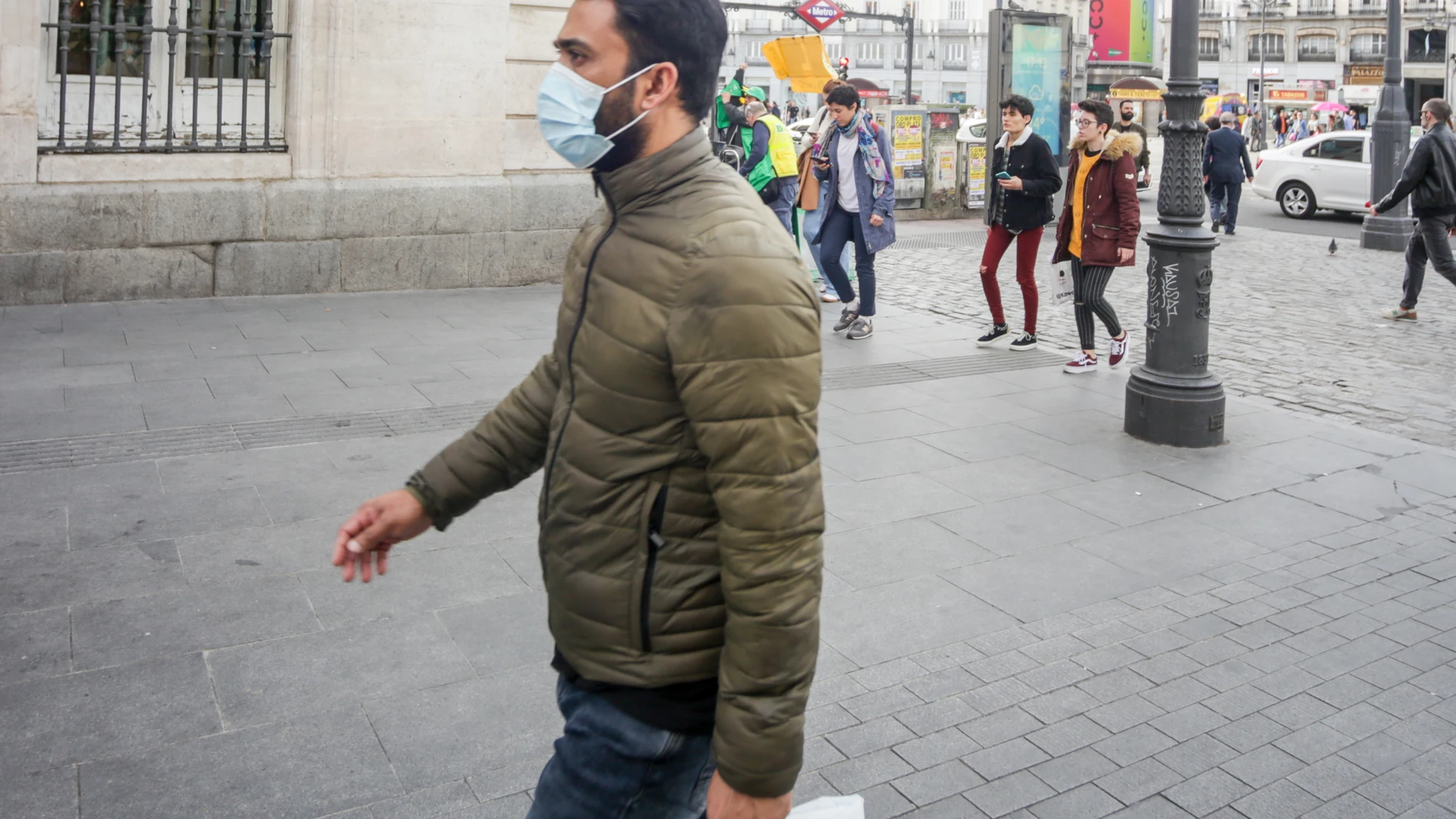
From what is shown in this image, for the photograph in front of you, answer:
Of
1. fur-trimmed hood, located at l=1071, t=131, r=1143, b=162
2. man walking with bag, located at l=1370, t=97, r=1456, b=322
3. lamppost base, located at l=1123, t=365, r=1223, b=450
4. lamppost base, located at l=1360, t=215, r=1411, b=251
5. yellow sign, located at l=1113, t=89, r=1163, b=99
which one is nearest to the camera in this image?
lamppost base, located at l=1123, t=365, r=1223, b=450

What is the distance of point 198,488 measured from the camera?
19.1 feet

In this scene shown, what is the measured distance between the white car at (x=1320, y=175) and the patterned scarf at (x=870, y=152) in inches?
568

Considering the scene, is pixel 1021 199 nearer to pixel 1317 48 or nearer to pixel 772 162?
pixel 772 162

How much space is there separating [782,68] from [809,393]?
15906mm

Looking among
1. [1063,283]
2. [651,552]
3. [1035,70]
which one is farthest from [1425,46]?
[651,552]

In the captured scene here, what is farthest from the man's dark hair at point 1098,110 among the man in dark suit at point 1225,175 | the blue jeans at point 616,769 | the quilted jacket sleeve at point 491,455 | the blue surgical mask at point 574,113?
the man in dark suit at point 1225,175

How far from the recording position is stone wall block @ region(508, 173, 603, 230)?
11695mm

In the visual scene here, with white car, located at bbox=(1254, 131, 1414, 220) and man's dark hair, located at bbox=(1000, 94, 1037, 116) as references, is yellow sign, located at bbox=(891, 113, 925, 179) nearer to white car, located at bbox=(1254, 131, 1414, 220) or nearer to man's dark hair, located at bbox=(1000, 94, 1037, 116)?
white car, located at bbox=(1254, 131, 1414, 220)

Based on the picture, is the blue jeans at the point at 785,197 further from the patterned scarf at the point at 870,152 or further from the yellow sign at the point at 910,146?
the yellow sign at the point at 910,146

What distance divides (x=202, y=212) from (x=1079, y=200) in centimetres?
637

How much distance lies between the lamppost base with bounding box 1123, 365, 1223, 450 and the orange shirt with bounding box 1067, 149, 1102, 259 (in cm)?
180

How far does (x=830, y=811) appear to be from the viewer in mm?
2111

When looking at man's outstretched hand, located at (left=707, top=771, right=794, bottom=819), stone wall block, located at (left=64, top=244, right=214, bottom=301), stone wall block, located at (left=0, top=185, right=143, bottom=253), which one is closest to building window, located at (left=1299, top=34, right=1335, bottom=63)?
stone wall block, located at (left=64, top=244, right=214, bottom=301)

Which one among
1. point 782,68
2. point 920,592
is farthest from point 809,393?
point 782,68
